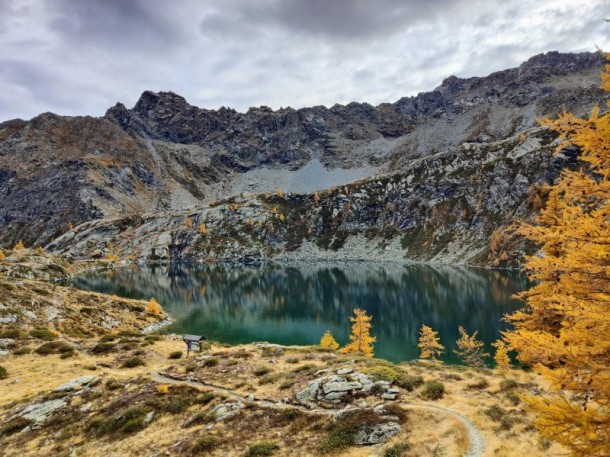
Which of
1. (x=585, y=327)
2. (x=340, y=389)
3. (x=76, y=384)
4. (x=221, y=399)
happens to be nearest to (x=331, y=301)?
(x=76, y=384)

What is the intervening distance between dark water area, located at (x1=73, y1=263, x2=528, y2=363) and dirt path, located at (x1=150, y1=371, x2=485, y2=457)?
3527 centimetres

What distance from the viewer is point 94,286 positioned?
394ft

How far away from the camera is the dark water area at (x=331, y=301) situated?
68188mm

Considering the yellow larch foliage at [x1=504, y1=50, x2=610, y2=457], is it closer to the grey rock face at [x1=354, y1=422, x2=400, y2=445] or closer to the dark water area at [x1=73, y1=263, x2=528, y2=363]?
the grey rock face at [x1=354, y1=422, x2=400, y2=445]

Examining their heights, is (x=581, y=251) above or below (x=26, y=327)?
above

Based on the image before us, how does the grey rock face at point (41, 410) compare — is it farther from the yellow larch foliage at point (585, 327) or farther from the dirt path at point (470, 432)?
the yellow larch foliage at point (585, 327)

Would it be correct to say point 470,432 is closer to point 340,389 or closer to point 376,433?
point 376,433

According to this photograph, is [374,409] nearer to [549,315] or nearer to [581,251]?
[581,251]

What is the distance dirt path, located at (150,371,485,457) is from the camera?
14531 mm

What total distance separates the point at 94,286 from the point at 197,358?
107 meters

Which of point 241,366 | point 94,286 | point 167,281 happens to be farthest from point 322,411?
point 167,281

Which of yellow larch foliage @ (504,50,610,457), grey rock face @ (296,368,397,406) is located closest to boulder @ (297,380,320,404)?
grey rock face @ (296,368,397,406)

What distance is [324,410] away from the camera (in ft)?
63.3

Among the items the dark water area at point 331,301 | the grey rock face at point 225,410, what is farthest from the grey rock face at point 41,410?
the dark water area at point 331,301
